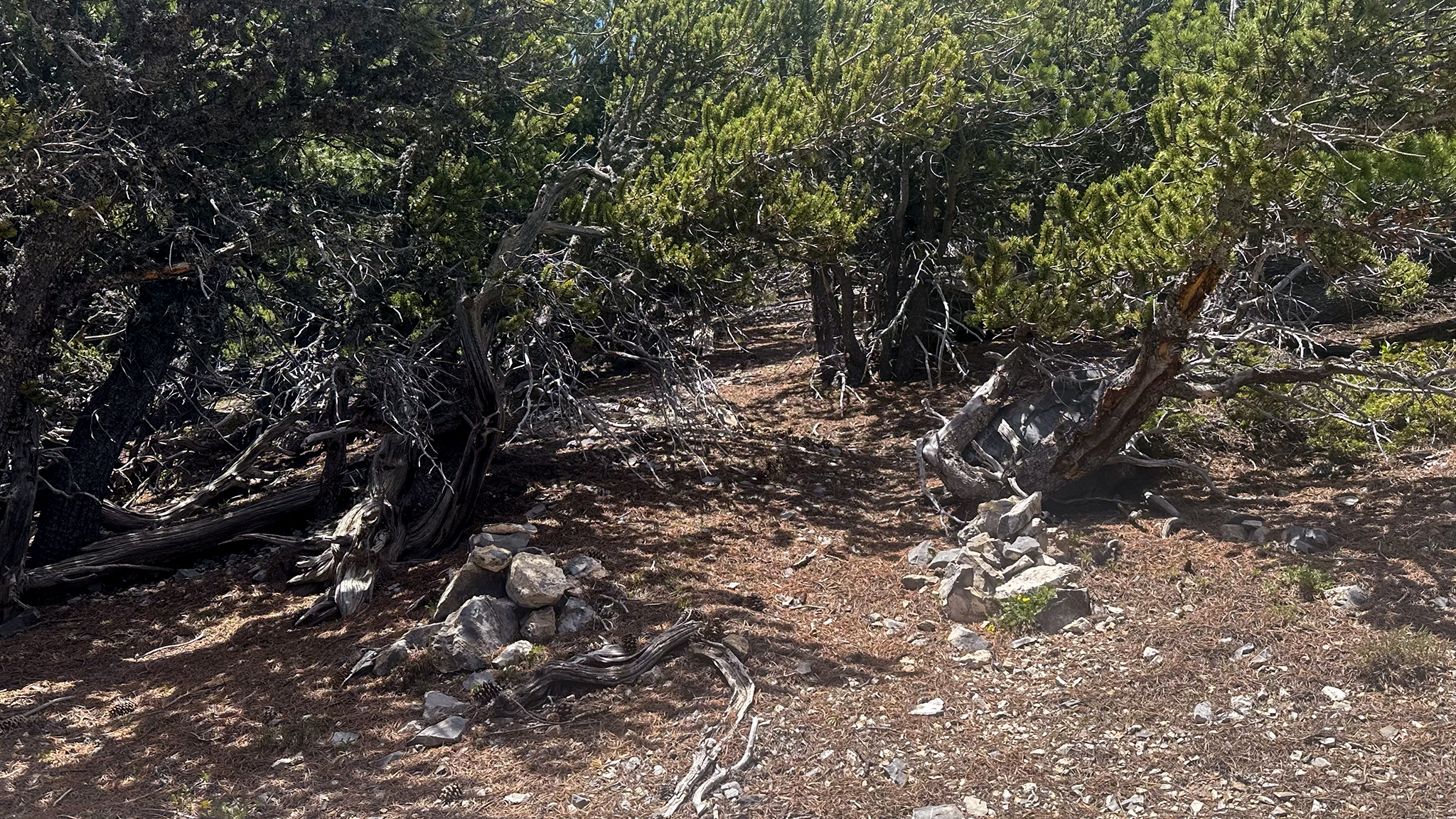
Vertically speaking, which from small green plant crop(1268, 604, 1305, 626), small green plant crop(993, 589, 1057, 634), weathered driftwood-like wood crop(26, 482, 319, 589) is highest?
weathered driftwood-like wood crop(26, 482, 319, 589)

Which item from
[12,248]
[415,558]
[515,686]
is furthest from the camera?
[415,558]

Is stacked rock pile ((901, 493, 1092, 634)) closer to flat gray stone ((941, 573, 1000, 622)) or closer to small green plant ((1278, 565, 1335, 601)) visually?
flat gray stone ((941, 573, 1000, 622))

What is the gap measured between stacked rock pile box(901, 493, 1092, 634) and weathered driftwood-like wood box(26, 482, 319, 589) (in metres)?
5.71

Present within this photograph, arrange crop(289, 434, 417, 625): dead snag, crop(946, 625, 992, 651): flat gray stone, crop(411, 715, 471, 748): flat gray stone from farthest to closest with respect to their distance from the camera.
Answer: crop(289, 434, 417, 625): dead snag, crop(946, 625, 992, 651): flat gray stone, crop(411, 715, 471, 748): flat gray stone

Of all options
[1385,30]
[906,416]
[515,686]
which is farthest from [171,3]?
[1385,30]

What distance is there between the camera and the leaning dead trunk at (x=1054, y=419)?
7371 millimetres

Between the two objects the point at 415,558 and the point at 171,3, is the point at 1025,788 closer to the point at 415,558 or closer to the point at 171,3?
the point at 415,558

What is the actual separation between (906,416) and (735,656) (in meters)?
6.49

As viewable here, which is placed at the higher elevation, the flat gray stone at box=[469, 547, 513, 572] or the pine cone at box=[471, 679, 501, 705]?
the flat gray stone at box=[469, 547, 513, 572]

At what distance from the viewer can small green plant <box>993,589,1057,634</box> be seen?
6414 millimetres

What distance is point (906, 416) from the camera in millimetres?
12281

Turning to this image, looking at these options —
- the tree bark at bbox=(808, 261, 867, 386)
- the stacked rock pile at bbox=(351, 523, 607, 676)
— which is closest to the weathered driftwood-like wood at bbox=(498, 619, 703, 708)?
the stacked rock pile at bbox=(351, 523, 607, 676)

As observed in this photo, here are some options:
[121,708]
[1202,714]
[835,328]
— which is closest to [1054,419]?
[1202,714]

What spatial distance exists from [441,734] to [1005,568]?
3.61 m
